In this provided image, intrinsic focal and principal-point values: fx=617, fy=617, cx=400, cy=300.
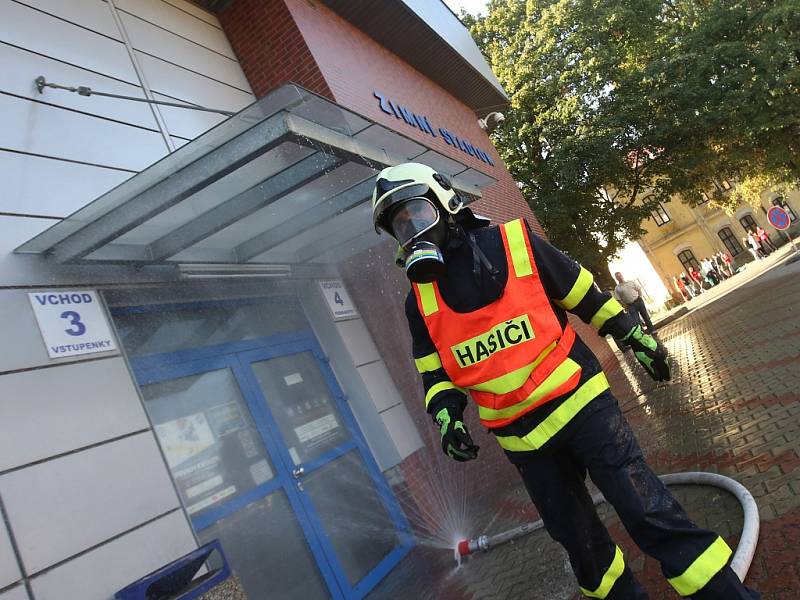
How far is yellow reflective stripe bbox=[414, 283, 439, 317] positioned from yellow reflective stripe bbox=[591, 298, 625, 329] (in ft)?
2.34

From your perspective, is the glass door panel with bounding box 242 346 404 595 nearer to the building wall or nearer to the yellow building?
the yellow building

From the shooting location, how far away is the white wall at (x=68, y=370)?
10.6 ft

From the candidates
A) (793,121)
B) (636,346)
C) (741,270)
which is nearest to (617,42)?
(793,121)

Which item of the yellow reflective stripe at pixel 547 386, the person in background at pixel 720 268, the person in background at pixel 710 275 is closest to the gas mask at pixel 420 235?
the yellow reflective stripe at pixel 547 386

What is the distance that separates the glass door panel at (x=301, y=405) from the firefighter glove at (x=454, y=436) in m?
2.86

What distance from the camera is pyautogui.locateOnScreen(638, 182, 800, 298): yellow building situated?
39.8m

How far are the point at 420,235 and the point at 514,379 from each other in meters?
0.74

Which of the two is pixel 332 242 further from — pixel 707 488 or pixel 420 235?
pixel 707 488

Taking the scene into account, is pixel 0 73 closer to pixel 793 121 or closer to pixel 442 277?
pixel 442 277

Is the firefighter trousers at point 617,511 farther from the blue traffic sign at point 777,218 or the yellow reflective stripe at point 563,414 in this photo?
the blue traffic sign at point 777,218

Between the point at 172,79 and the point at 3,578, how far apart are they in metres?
4.68

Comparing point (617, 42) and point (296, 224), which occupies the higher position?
point (617, 42)

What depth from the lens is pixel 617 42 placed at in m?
20.0

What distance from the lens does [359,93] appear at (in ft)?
26.3
